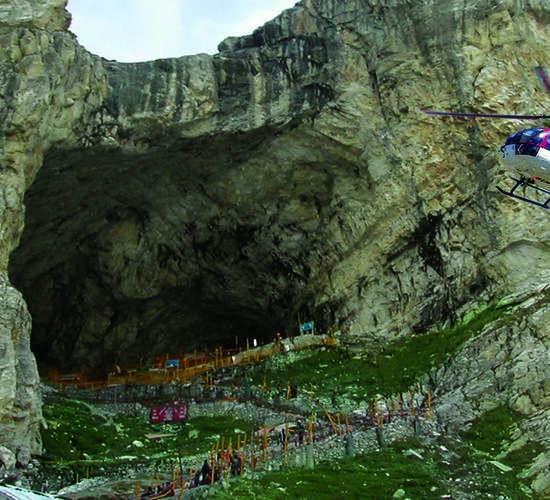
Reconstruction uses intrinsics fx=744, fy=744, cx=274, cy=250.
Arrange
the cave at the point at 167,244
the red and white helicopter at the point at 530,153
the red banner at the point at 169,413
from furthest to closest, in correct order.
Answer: the cave at the point at 167,244 → the red banner at the point at 169,413 → the red and white helicopter at the point at 530,153

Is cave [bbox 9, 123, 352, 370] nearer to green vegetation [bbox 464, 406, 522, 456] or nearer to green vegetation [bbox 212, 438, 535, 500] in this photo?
green vegetation [bbox 464, 406, 522, 456]

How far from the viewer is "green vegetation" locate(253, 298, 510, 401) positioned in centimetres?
3694

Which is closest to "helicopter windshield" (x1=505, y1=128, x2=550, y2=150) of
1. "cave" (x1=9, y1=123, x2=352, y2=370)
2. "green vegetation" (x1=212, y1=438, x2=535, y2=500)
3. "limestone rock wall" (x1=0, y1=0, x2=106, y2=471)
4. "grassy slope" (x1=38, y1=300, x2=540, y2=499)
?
"grassy slope" (x1=38, y1=300, x2=540, y2=499)

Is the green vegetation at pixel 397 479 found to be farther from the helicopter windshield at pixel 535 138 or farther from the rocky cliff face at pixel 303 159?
the rocky cliff face at pixel 303 159

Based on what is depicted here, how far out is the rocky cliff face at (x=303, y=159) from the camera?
131ft

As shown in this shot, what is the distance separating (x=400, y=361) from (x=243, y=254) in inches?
629

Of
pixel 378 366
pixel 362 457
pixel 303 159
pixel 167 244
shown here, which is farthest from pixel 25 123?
pixel 362 457

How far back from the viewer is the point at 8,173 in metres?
35.7

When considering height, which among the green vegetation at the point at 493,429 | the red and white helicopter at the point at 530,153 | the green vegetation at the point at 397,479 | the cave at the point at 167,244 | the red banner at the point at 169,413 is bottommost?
the green vegetation at the point at 397,479

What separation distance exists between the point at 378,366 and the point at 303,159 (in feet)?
46.2

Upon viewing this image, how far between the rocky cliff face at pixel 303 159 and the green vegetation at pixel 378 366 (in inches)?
74.9

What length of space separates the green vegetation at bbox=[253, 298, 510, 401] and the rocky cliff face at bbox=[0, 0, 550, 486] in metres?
1.90

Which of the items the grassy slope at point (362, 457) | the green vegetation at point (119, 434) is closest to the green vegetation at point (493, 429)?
the grassy slope at point (362, 457)

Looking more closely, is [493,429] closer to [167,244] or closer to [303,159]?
[303,159]
